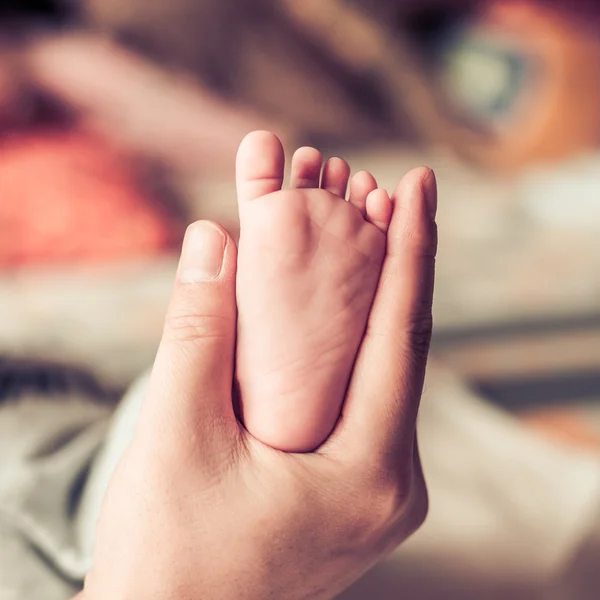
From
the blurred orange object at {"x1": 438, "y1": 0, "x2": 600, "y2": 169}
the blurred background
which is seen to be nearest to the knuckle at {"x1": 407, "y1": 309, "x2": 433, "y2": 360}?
the blurred background

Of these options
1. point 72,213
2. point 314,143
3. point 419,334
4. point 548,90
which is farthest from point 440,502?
point 548,90

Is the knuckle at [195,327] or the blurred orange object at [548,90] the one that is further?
the blurred orange object at [548,90]

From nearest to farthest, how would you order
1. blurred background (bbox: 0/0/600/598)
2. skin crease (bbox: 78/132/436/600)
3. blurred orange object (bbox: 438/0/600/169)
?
1. skin crease (bbox: 78/132/436/600)
2. blurred background (bbox: 0/0/600/598)
3. blurred orange object (bbox: 438/0/600/169)

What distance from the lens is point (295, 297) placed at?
1.50 ft

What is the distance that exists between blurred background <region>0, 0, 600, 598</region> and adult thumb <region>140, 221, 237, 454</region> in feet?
1.05

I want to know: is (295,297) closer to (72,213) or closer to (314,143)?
(72,213)

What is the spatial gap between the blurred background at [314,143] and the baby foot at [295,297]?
1.11 feet

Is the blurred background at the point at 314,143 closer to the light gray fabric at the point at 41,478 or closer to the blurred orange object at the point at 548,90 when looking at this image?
the blurred orange object at the point at 548,90

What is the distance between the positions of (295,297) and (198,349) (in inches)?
2.9

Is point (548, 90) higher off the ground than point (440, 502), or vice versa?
point (548, 90)

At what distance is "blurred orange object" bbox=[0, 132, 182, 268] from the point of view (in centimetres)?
97

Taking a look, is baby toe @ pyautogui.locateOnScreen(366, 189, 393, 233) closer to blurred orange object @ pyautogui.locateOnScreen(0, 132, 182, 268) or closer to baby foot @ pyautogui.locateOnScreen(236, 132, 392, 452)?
baby foot @ pyautogui.locateOnScreen(236, 132, 392, 452)

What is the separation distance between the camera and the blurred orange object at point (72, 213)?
0.97m

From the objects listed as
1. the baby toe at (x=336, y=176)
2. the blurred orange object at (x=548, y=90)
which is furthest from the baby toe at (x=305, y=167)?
the blurred orange object at (x=548, y=90)
